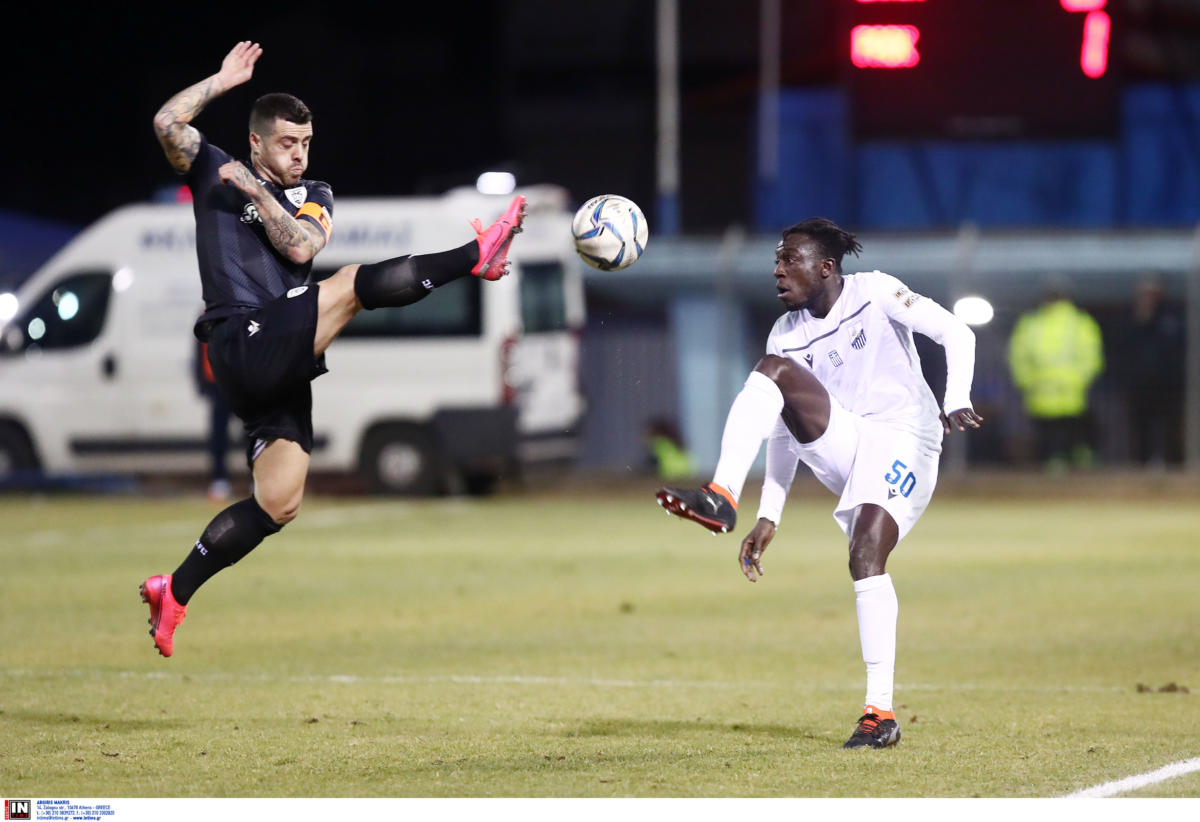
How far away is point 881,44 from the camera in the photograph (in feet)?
60.6

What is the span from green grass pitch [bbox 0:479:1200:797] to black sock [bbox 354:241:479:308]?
5.15ft

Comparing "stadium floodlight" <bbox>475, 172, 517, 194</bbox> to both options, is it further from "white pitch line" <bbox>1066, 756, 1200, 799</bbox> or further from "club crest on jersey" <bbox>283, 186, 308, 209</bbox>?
"white pitch line" <bbox>1066, 756, 1200, 799</bbox>

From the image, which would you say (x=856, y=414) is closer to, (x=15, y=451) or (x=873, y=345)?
(x=873, y=345)

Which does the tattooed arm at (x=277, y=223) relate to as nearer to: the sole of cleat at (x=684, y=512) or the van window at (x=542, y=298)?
Result: the sole of cleat at (x=684, y=512)

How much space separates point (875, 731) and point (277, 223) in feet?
9.03

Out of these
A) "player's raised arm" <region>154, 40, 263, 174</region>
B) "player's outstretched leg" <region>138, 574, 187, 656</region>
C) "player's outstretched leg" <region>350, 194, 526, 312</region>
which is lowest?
"player's outstretched leg" <region>138, 574, 187, 656</region>

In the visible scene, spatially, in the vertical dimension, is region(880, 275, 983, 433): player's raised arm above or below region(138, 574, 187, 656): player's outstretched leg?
above

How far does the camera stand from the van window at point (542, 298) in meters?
19.2

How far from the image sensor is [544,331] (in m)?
19.5

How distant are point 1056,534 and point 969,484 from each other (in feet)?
14.8

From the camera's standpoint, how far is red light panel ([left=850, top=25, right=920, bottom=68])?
18.4 meters

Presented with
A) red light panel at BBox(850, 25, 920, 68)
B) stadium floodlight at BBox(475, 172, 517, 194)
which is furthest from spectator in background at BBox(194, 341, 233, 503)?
red light panel at BBox(850, 25, 920, 68)
